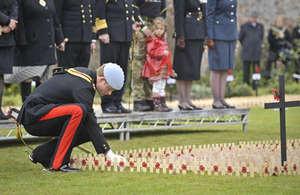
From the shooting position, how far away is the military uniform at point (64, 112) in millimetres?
6730

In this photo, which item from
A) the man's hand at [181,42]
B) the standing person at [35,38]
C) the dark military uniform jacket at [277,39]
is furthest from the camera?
the dark military uniform jacket at [277,39]

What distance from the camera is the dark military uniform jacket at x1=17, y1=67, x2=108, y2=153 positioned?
675 centimetres

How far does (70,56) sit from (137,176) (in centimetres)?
346

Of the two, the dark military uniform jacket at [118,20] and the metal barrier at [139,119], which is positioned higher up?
the dark military uniform jacket at [118,20]

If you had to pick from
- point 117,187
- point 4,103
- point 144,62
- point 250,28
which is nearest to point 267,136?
point 144,62

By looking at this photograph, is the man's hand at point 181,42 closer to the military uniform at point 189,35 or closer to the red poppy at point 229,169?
the military uniform at point 189,35

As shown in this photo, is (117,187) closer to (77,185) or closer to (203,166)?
(77,185)

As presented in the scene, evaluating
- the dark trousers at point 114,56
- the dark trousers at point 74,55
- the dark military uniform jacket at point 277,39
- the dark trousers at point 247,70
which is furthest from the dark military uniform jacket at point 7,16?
the dark military uniform jacket at point 277,39

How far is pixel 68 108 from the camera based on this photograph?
6699 mm

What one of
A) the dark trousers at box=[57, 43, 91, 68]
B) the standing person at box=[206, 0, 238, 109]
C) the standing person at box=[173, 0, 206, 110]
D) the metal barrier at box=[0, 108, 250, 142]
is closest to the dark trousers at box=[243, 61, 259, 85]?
the metal barrier at box=[0, 108, 250, 142]

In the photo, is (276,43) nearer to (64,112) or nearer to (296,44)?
(296,44)

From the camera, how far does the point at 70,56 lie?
965 centimetres

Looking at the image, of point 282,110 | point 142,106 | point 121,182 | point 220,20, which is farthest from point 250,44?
point 121,182

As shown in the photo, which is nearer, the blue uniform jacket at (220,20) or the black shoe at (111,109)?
the black shoe at (111,109)
